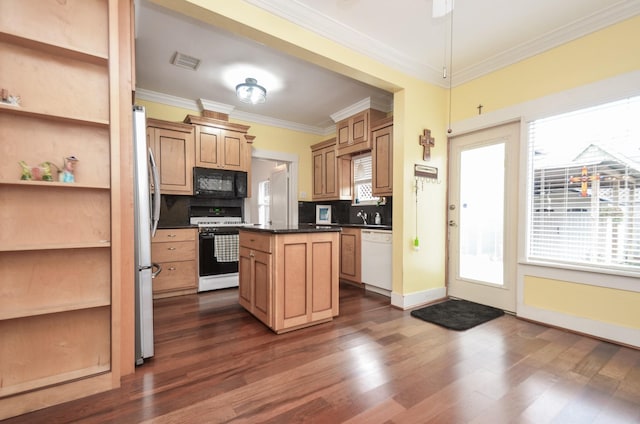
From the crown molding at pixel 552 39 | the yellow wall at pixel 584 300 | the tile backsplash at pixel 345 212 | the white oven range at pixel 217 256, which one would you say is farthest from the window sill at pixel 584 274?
the white oven range at pixel 217 256

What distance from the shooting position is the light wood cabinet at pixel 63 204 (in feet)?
4.83

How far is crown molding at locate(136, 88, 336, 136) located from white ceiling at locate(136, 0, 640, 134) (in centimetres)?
4

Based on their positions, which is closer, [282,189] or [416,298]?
[416,298]

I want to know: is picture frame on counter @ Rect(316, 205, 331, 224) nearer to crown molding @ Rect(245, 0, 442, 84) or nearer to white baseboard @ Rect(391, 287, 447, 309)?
white baseboard @ Rect(391, 287, 447, 309)

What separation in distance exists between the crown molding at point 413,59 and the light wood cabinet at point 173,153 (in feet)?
7.60

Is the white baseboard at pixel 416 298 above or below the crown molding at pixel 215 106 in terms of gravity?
below

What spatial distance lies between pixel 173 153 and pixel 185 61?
1262 millimetres

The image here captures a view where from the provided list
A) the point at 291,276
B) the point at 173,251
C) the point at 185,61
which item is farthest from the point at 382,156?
the point at 173,251

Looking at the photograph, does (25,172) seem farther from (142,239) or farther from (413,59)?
(413,59)

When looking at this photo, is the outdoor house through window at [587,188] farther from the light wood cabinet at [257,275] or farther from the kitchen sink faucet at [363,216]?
the light wood cabinet at [257,275]

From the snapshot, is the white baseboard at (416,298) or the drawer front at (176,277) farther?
the drawer front at (176,277)

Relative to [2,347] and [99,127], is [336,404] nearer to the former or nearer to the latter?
[2,347]

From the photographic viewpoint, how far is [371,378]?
5.70ft

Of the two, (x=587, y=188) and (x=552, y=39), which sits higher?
(x=552, y=39)
